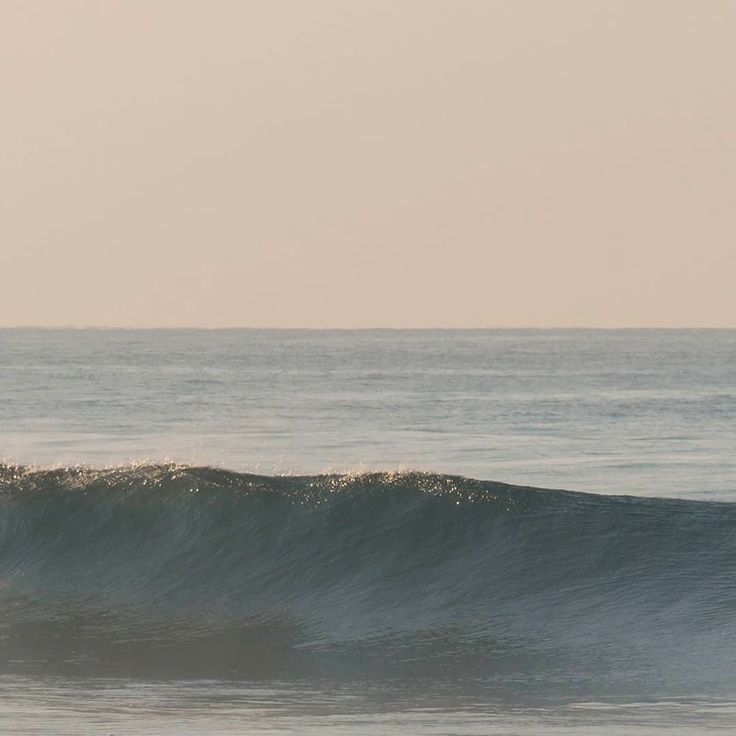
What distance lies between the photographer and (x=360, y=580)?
19781 mm

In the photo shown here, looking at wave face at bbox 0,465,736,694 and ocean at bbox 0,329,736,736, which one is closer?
ocean at bbox 0,329,736,736

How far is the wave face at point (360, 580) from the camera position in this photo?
15.9m

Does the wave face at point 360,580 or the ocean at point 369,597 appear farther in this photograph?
the wave face at point 360,580

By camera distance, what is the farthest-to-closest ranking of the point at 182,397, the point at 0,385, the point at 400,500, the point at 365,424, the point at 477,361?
the point at 477,361 < the point at 0,385 < the point at 182,397 < the point at 365,424 < the point at 400,500

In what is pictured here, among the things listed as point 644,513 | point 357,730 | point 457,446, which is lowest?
point 357,730

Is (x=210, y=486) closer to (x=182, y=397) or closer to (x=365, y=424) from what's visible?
(x=365, y=424)

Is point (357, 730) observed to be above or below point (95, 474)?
below

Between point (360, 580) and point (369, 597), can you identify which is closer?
point (369, 597)

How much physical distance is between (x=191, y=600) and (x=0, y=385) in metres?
60.1

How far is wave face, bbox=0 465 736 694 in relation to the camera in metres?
15.9

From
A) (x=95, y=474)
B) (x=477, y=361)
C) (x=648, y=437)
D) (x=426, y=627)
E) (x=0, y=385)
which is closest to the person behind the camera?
(x=426, y=627)

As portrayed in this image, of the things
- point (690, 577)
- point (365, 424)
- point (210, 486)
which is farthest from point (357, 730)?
point (365, 424)

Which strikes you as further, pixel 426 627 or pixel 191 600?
pixel 191 600

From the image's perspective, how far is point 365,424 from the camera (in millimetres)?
48531
